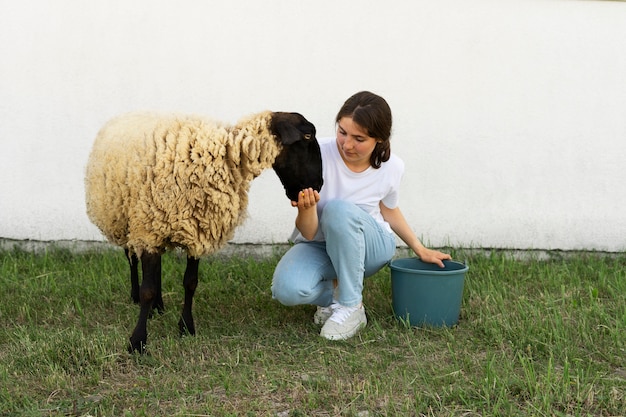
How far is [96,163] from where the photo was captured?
3193mm

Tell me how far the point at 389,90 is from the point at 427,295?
1.91 m

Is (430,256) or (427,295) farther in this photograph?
(430,256)

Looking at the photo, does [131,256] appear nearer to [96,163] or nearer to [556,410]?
[96,163]

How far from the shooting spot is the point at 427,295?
326 cm

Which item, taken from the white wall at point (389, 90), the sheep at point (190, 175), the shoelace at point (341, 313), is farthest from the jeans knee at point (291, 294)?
the white wall at point (389, 90)

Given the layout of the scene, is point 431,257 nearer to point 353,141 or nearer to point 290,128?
point 353,141

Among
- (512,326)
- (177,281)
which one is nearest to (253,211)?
(177,281)

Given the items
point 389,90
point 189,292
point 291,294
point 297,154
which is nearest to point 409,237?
point 291,294

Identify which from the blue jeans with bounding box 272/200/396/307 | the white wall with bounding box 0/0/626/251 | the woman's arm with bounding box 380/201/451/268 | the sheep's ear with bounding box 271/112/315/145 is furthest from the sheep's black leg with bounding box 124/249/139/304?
the woman's arm with bounding box 380/201/451/268

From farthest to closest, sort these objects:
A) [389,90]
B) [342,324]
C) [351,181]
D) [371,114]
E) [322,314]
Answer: [389,90], [322,314], [351,181], [342,324], [371,114]

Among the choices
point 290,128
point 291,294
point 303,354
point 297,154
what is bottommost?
point 303,354

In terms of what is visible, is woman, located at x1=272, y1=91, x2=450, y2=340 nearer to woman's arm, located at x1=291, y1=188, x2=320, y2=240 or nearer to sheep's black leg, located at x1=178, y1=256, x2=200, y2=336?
woman's arm, located at x1=291, y1=188, x2=320, y2=240

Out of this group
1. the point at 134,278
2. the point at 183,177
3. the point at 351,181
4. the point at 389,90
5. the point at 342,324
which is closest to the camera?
the point at 183,177

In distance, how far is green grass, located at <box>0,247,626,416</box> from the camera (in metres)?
2.46
